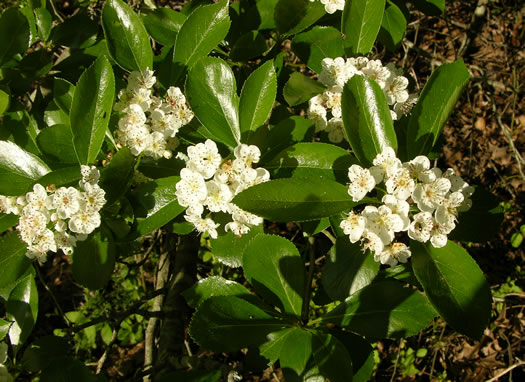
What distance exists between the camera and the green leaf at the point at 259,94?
1177 mm

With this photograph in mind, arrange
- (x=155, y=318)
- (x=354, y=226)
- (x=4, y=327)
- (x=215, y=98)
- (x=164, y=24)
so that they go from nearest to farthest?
(x=354, y=226)
(x=215, y=98)
(x=4, y=327)
(x=164, y=24)
(x=155, y=318)

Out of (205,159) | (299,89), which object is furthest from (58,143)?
(299,89)

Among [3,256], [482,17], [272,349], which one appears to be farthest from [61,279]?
[482,17]

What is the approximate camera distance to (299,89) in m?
1.19

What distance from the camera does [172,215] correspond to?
1171 millimetres

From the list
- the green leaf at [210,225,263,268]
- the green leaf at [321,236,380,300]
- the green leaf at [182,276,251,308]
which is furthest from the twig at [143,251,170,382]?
the green leaf at [321,236,380,300]

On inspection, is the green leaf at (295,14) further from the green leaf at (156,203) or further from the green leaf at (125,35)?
→ the green leaf at (156,203)

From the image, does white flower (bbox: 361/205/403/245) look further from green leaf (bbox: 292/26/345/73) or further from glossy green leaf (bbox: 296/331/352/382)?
green leaf (bbox: 292/26/345/73)

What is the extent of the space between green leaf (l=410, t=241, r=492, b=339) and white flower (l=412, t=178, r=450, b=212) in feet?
0.41

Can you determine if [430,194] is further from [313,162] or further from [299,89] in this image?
[299,89]

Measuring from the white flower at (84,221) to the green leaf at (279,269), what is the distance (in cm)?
41

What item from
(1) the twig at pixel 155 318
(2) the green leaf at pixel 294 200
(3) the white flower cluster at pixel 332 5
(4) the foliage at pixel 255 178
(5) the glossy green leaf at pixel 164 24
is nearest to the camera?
(2) the green leaf at pixel 294 200

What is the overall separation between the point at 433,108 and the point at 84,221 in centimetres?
92

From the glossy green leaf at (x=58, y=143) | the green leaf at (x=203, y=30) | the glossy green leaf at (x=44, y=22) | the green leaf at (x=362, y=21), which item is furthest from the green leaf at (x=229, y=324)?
the glossy green leaf at (x=44, y=22)
